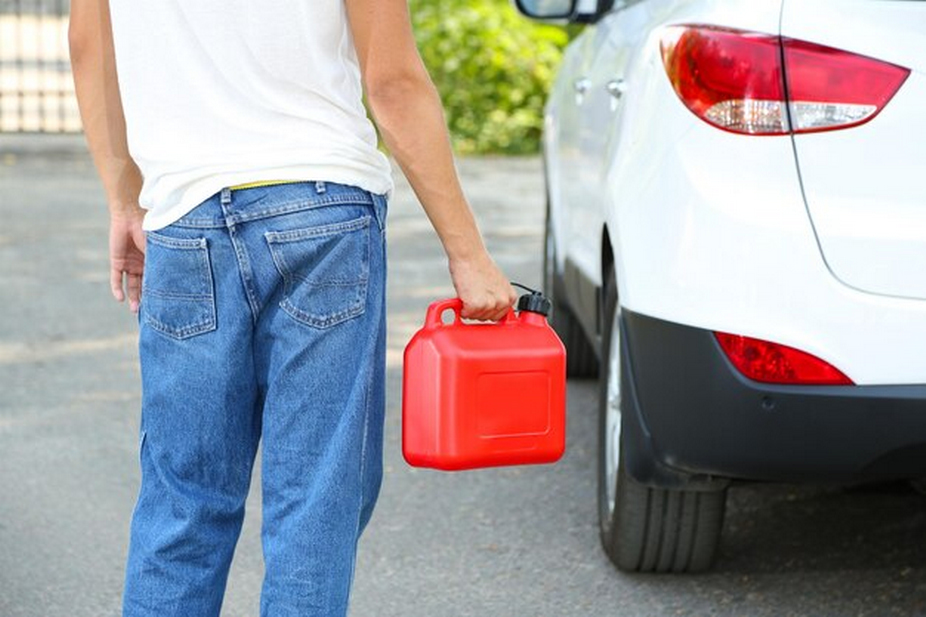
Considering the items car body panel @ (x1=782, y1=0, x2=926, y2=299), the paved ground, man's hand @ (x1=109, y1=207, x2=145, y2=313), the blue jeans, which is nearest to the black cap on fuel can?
the blue jeans

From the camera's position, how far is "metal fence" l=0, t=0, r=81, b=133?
14750 mm

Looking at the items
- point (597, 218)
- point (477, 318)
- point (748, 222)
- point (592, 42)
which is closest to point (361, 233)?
point (477, 318)

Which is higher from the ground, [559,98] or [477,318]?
[477,318]

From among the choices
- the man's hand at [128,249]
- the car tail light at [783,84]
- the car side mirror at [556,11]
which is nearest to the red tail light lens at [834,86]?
the car tail light at [783,84]

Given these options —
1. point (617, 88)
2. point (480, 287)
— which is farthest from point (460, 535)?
point (480, 287)

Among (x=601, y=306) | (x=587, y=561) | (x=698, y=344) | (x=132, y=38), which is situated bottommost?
(x=587, y=561)

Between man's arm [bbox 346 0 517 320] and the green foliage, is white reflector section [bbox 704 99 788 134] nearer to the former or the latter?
man's arm [bbox 346 0 517 320]

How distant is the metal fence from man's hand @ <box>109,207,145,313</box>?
23.7 feet

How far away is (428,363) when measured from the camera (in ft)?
9.76

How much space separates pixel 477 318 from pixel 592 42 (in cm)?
295

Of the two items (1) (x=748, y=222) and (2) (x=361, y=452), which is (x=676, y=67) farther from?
(2) (x=361, y=452)

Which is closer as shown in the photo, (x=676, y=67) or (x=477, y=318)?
(x=477, y=318)

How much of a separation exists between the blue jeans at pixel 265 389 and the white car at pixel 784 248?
942 millimetres

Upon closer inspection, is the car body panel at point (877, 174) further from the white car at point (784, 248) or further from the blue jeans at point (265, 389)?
the blue jeans at point (265, 389)
